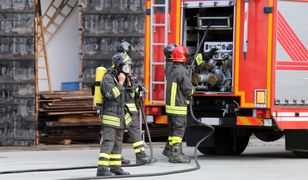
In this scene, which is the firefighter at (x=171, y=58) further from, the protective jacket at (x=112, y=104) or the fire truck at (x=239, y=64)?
the protective jacket at (x=112, y=104)

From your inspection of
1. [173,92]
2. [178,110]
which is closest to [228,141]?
[178,110]

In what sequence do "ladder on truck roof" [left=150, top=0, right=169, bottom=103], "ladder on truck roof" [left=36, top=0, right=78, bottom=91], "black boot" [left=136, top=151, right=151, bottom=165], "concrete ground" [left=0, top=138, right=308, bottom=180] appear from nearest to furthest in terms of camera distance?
"concrete ground" [left=0, top=138, right=308, bottom=180], "black boot" [left=136, top=151, right=151, bottom=165], "ladder on truck roof" [left=150, top=0, right=169, bottom=103], "ladder on truck roof" [left=36, top=0, right=78, bottom=91]

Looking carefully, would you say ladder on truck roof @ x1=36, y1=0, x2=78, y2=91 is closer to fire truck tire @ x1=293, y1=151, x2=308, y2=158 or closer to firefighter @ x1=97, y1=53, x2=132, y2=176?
fire truck tire @ x1=293, y1=151, x2=308, y2=158

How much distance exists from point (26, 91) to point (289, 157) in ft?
18.6

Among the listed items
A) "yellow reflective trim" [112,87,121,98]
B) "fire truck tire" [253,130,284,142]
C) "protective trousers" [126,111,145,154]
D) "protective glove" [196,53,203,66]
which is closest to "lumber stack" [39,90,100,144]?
"fire truck tire" [253,130,284,142]

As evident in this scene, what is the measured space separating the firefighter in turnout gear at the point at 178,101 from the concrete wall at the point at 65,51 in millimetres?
5250

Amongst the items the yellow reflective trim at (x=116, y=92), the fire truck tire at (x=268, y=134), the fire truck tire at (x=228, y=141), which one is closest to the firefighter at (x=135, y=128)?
the yellow reflective trim at (x=116, y=92)

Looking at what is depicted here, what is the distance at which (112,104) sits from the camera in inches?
517

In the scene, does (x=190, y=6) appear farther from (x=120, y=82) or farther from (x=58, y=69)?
(x=58, y=69)

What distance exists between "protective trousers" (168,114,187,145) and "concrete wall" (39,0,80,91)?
529 centimetres

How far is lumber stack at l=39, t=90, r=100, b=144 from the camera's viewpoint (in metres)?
19.4

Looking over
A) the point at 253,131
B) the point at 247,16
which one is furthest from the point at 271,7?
the point at 253,131

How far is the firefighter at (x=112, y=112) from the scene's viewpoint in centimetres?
Answer: 1307

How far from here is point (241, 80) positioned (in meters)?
15.6
